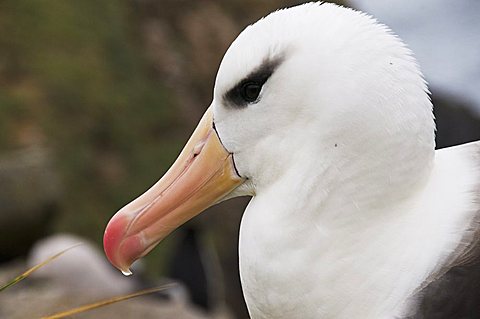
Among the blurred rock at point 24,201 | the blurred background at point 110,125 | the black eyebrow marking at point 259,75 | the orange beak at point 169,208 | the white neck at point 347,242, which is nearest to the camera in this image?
the white neck at point 347,242

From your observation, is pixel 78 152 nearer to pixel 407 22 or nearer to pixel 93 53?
pixel 93 53

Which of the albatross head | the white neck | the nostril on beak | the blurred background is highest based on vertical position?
the albatross head

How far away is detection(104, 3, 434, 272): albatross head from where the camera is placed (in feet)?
8.31

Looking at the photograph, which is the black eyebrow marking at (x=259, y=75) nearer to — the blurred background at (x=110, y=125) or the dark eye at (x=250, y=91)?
the dark eye at (x=250, y=91)

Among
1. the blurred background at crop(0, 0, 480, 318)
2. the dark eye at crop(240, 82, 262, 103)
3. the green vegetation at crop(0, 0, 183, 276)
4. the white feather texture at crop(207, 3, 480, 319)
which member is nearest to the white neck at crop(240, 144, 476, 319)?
the white feather texture at crop(207, 3, 480, 319)

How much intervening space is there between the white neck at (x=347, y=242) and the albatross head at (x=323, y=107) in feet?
0.07

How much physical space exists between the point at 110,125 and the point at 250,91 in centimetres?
891

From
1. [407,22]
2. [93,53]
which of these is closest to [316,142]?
[407,22]

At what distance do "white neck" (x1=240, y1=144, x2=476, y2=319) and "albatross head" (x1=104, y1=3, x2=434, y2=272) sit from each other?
22mm

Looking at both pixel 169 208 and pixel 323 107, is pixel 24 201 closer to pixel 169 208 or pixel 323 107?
pixel 169 208

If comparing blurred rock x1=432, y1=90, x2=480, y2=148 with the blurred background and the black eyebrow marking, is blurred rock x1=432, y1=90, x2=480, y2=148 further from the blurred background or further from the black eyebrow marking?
the black eyebrow marking

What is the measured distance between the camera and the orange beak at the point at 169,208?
2.87 m

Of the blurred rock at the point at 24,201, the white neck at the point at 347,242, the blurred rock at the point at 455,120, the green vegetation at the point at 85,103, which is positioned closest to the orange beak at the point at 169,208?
the white neck at the point at 347,242

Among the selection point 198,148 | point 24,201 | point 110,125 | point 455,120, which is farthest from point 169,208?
point 110,125
